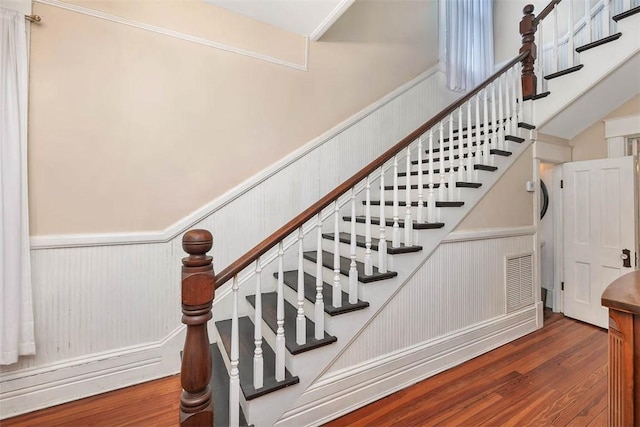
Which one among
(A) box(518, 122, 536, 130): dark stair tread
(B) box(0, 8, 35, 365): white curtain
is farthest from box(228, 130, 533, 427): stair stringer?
(B) box(0, 8, 35, 365): white curtain

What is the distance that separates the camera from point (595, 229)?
118 inches

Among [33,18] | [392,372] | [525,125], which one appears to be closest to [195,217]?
[33,18]

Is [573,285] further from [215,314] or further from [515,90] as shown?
[215,314]

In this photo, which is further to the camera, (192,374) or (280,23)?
(280,23)

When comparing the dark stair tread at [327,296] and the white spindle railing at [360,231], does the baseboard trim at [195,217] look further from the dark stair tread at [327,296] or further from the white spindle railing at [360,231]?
the dark stair tread at [327,296]

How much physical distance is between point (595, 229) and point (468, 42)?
2663 mm

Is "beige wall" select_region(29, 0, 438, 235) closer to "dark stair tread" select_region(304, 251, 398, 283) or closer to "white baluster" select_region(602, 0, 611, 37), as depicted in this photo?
"dark stair tread" select_region(304, 251, 398, 283)

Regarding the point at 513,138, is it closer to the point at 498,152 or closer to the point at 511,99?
the point at 498,152

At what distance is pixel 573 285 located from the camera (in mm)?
3182

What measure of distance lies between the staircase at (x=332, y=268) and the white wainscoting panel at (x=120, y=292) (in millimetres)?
339

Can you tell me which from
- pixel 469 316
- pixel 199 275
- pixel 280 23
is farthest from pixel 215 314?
pixel 280 23

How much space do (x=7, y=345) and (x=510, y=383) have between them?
10.7 ft

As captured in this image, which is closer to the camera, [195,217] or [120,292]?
[120,292]

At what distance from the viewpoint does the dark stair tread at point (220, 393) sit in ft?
4.84
